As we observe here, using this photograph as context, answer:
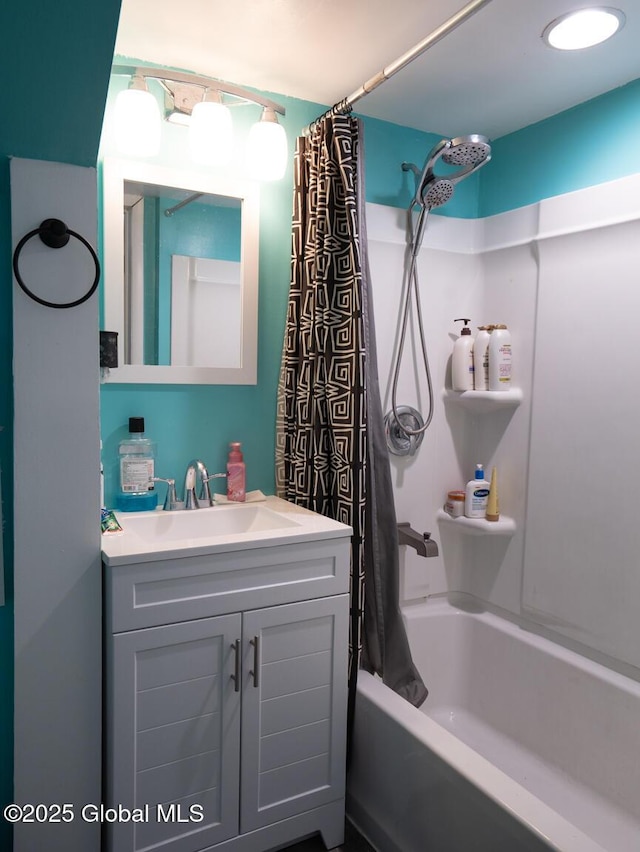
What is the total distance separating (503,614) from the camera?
2.36m

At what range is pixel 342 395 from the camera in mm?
1905

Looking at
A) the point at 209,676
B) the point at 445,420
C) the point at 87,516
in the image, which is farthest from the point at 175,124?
the point at 209,676

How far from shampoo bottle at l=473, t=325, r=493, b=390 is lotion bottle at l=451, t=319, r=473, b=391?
16 millimetres

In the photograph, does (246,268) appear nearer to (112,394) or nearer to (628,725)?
(112,394)

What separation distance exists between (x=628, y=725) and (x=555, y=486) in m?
0.76

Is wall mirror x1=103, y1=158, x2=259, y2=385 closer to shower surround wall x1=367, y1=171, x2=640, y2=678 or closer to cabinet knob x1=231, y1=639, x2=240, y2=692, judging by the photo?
shower surround wall x1=367, y1=171, x2=640, y2=678

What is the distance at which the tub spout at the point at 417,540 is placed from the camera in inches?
80.8

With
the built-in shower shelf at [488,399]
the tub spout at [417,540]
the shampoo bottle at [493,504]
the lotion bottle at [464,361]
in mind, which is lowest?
the tub spout at [417,540]

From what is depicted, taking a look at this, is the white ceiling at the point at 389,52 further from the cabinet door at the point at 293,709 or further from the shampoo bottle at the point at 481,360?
the cabinet door at the point at 293,709

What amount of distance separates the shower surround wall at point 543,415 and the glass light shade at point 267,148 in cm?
42

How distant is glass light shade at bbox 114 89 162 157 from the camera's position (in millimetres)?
1716

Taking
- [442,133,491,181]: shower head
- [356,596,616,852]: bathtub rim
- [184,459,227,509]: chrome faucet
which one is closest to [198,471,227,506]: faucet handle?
[184,459,227,509]: chrome faucet

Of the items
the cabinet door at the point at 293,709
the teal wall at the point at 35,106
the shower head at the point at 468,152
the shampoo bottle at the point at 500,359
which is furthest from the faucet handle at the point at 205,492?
the shower head at the point at 468,152

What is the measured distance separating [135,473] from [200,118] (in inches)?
42.1
